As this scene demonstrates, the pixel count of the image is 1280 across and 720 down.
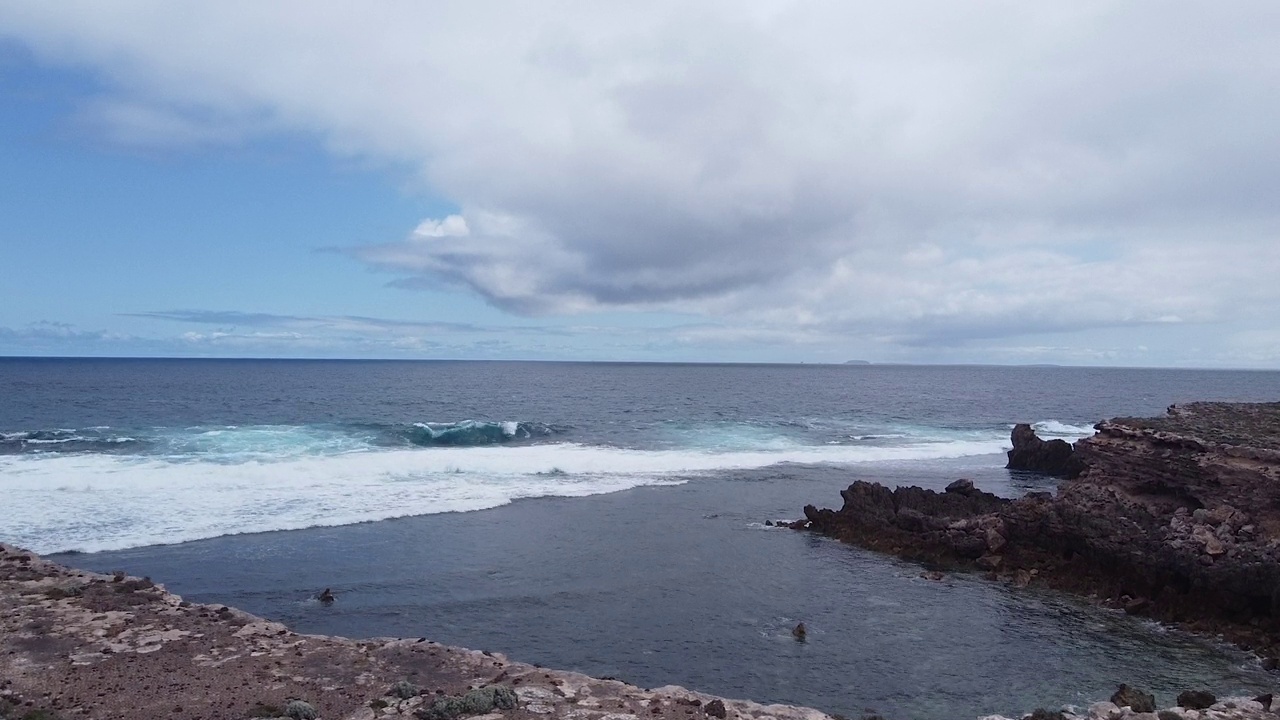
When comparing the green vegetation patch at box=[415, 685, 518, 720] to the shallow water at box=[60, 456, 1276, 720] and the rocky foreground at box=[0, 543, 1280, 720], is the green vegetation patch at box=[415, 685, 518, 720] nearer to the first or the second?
the rocky foreground at box=[0, 543, 1280, 720]

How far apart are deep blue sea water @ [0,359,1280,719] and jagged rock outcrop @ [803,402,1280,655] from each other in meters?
1.30

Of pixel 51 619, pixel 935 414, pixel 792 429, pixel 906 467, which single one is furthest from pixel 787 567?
pixel 935 414

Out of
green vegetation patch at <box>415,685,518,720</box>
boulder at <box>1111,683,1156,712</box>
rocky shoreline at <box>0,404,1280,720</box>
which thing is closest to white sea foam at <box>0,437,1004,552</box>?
rocky shoreline at <box>0,404,1280,720</box>

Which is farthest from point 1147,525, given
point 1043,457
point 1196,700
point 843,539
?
point 1043,457

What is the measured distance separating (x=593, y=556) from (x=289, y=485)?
1507 cm

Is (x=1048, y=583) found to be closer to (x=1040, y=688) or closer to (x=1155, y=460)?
(x=1155, y=460)

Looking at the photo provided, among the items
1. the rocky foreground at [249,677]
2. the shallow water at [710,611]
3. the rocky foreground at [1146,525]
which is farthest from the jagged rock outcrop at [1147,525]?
the rocky foreground at [249,677]

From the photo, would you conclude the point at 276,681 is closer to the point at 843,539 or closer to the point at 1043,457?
the point at 843,539

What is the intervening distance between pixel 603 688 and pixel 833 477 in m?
26.7

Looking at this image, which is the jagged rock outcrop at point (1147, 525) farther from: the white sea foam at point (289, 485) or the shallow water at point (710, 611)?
the white sea foam at point (289, 485)

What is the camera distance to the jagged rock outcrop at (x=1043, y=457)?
39.6m

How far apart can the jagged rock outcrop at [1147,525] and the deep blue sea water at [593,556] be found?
1.30m

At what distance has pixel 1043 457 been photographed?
40312mm

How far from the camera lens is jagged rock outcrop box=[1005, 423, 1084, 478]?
39625 millimetres
